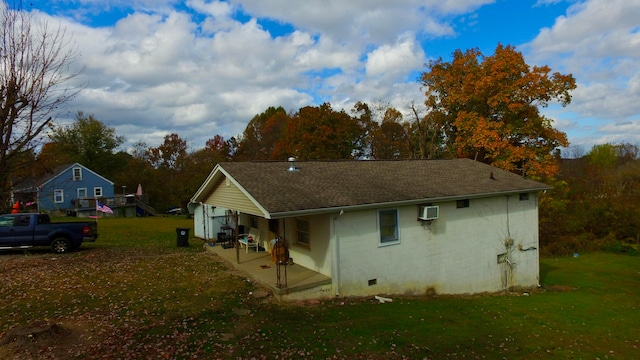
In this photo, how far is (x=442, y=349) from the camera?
7.09 meters

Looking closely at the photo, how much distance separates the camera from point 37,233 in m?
15.0

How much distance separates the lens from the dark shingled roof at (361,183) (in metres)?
10.1

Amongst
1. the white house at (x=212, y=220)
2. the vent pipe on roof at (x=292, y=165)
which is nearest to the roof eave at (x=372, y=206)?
the vent pipe on roof at (x=292, y=165)

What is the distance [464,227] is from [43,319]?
12.3m

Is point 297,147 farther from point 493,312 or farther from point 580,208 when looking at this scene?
point 493,312

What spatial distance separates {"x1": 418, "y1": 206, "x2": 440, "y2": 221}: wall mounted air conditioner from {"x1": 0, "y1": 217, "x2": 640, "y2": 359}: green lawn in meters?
2.50

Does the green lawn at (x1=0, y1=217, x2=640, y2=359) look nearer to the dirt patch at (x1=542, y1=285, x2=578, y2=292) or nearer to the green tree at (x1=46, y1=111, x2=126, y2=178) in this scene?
the dirt patch at (x1=542, y1=285, x2=578, y2=292)

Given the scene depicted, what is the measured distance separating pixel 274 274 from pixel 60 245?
10.5 m

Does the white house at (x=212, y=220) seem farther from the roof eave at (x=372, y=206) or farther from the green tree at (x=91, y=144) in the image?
the green tree at (x=91, y=144)

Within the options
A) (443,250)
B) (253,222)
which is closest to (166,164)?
(253,222)

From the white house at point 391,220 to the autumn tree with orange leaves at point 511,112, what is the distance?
9.60 metres

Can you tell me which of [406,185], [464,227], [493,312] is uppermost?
[406,185]

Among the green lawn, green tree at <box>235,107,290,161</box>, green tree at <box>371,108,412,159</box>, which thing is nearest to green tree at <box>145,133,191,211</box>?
green tree at <box>235,107,290,161</box>

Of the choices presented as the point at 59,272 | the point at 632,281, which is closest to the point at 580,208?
the point at 632,281
